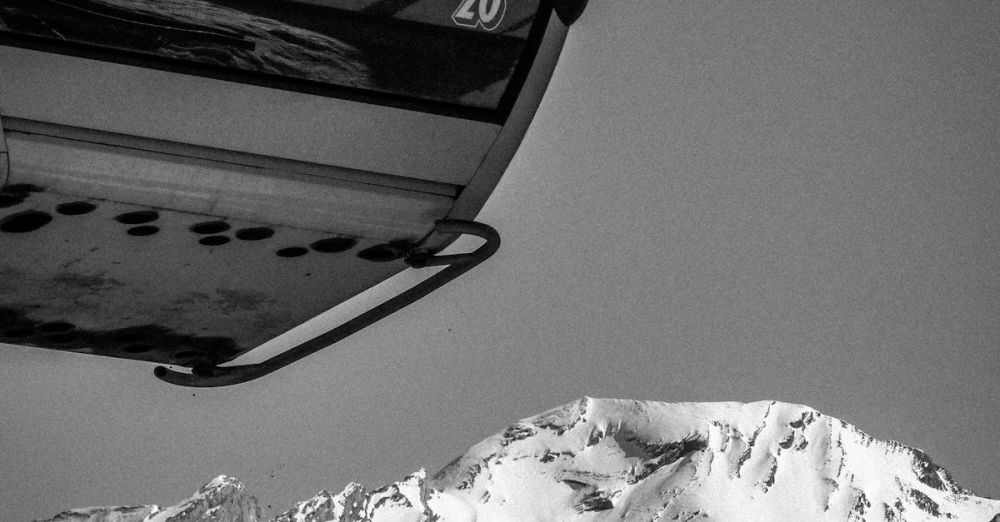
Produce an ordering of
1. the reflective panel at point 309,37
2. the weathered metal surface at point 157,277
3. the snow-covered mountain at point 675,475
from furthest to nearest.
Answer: the snow-covered mountain at point 675,475 → the weathered metal surface at point 157,277 → the reflective panel at point 309,37

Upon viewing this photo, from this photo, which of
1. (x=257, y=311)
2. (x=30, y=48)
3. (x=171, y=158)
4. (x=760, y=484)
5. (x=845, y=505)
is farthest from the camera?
(x=760, y=484)

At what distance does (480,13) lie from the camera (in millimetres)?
806

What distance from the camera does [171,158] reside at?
0.93 m

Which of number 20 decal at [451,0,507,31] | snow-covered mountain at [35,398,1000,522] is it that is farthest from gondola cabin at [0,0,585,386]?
snow-covered mountain at [35,398,1000,522]

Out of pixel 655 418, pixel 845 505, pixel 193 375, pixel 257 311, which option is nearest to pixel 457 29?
pixel 257 311

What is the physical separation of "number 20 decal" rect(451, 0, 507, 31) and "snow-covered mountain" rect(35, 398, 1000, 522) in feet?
70.2

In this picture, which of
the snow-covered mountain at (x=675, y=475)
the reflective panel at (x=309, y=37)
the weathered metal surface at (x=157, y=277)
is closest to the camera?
the reflective panel at (x=309, y=37)

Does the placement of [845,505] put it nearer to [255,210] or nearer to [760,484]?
[760,484]

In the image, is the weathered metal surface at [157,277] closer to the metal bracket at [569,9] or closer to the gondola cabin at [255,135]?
the gondola cabin at [255,135]

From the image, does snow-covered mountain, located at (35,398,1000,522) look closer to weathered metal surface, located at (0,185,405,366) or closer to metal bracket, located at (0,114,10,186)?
weathered metal surface, located at (0,185,405,366)

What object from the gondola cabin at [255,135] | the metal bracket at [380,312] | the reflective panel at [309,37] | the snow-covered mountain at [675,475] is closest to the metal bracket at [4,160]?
the gondola cabin at [255,135]

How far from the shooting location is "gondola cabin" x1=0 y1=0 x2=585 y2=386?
0.81 meters

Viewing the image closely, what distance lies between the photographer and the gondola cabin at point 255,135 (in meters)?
0.81

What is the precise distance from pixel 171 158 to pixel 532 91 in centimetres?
31
